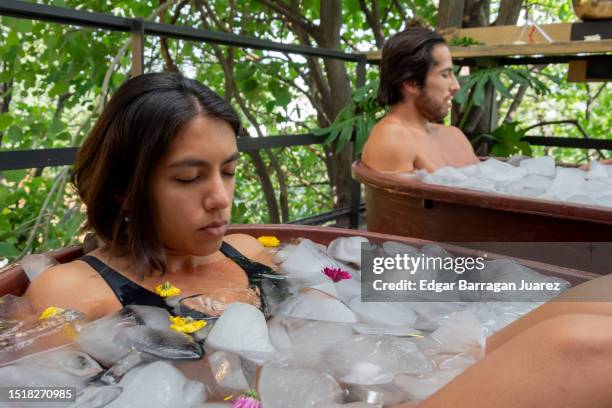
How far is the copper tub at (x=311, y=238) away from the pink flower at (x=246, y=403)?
2.25ft

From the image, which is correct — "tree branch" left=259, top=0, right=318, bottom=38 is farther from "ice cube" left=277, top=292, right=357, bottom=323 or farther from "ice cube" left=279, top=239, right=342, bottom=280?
"ice cube" left=277, top=292, right=357, bottom=323

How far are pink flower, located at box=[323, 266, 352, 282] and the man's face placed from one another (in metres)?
1.63

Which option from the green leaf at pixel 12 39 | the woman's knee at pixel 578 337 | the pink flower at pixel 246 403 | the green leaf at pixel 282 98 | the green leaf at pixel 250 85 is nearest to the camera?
the woman's knee at pixel 578 337

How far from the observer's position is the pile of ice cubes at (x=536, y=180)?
2016mm

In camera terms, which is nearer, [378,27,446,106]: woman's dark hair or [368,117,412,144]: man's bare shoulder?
[368,117,412,144]: man's bare shoulder

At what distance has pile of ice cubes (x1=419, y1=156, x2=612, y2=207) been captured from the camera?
202 centimetres

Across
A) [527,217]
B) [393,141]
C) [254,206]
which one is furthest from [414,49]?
[254,206]

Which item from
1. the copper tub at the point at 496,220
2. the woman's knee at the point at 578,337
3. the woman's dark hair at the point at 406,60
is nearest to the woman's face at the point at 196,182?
the woman's knee at the point at 578,337

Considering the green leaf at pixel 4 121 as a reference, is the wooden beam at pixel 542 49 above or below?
above

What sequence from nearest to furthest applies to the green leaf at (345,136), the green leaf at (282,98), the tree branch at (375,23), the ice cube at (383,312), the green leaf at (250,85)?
the ice cube at (383,312), the green leaf at (345,136), the green leaf at (282,98), the green leaf at (250,85), the tree branch at (375,23)

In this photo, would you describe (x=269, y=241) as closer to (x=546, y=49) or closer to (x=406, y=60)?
(x=406, y=60)

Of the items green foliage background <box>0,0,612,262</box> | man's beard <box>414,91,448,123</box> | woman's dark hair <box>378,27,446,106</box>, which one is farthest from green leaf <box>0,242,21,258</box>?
man's beard <box>414,91,448,123</box>

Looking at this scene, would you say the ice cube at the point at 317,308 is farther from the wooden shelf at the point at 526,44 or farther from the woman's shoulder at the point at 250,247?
the wooden shelf at the point at 526,44

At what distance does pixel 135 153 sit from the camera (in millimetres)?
1191
